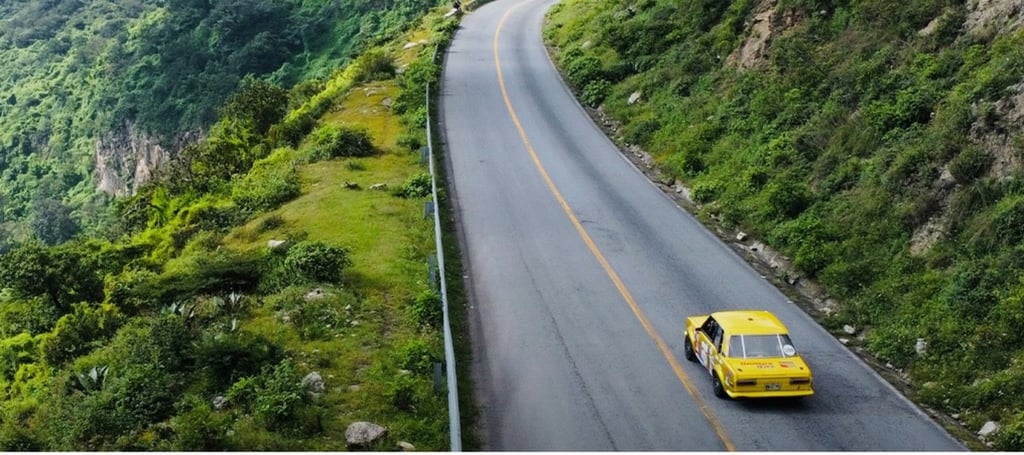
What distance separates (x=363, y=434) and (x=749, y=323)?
25.9 ft

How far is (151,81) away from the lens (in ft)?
310

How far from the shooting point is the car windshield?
16938 mm

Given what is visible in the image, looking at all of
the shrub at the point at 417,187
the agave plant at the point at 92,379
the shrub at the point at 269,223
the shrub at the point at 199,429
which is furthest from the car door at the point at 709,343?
the shrub at the point at 269,223

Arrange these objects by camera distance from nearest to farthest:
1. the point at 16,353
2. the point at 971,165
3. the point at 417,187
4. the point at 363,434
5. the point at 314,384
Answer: the point at 363,434 → the point at 314,384 → the point at 971,165 → the point at 16,353 → the point at 417,187

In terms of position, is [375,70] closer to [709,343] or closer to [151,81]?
[709,343]

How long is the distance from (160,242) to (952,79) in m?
24.0

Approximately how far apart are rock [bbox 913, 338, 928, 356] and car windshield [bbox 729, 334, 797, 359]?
10.9 feet

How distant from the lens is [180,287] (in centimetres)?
2183

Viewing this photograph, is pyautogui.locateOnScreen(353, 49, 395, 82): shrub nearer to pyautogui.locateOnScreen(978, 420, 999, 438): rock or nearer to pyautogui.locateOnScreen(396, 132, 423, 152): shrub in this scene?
pyautogui.locateOnScreen(396, 132, 423, 152): shrub

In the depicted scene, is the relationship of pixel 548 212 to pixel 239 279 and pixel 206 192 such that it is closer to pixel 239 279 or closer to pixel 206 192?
pixel 239 279

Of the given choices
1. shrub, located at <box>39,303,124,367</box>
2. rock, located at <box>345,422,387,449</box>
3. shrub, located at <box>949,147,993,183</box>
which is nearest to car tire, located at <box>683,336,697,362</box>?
rock, located at <box>345,422,387,449</box>

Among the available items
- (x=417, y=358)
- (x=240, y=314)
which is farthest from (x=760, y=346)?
(x=240, y=314)

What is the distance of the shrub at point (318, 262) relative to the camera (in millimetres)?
21828

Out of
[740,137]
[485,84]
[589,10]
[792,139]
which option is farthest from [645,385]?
[589,10]
